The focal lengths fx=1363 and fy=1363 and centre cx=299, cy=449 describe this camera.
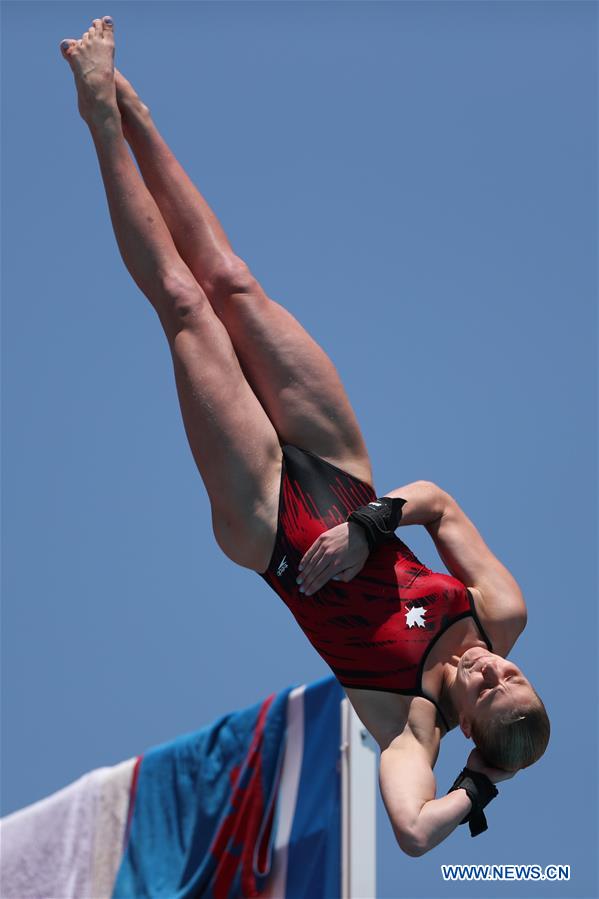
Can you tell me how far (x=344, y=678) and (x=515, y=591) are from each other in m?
0.88

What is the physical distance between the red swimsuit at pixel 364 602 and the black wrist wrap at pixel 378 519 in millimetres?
179

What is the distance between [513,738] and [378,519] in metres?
1.08

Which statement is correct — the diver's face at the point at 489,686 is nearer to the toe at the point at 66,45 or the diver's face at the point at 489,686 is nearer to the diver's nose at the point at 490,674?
the diver's nose at the point at 490,674

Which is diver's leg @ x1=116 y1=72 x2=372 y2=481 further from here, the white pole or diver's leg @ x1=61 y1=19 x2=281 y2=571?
the white pole

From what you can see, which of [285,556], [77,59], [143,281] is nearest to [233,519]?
[285,556]

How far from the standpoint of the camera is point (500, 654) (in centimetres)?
612

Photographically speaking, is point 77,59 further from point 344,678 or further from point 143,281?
point 344,678

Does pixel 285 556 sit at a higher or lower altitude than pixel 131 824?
higher

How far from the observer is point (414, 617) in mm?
5988

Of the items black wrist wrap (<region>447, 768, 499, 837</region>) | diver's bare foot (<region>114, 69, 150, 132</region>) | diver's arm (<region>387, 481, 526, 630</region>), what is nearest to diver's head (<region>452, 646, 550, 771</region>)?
black wrist wrap (<region>447, 768, 499, 837</region>)

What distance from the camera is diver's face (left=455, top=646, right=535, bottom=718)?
18.5 ft

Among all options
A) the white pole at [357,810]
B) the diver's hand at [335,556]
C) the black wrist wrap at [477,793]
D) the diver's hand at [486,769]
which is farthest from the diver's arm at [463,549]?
the white pole at [357,810]

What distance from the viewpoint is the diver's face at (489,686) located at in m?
5.64

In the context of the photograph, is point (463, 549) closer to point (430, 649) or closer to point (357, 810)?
point (430, 649)
